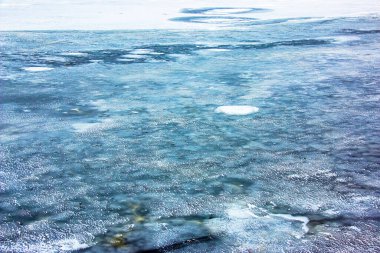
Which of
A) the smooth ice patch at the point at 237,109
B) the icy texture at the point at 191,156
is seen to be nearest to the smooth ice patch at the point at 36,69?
the icy texture at the point at 191,156

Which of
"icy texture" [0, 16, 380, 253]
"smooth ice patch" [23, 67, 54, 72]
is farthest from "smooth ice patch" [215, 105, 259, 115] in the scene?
"smooth ice patch" [23, 67, 54, 72]

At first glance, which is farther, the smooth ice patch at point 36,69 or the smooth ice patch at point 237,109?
the smooth ice patch at point 36,69

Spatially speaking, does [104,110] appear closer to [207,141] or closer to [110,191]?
[207,141]

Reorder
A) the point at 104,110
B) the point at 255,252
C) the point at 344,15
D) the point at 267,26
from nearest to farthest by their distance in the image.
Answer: the point at 255,252
the point at 104,110
the point at 267,26
the point at 344,15

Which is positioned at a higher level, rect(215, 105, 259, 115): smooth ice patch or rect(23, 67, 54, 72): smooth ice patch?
rect(23, 67, 54, 72): smooth ice patch

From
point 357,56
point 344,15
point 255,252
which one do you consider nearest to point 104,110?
point 255,252

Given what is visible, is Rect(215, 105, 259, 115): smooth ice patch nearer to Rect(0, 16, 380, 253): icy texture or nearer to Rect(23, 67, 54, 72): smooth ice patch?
Rect(0, 16, 380, 253): icy texture

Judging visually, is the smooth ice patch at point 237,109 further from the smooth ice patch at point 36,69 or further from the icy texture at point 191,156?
the smooth ice patch at point 36,69
